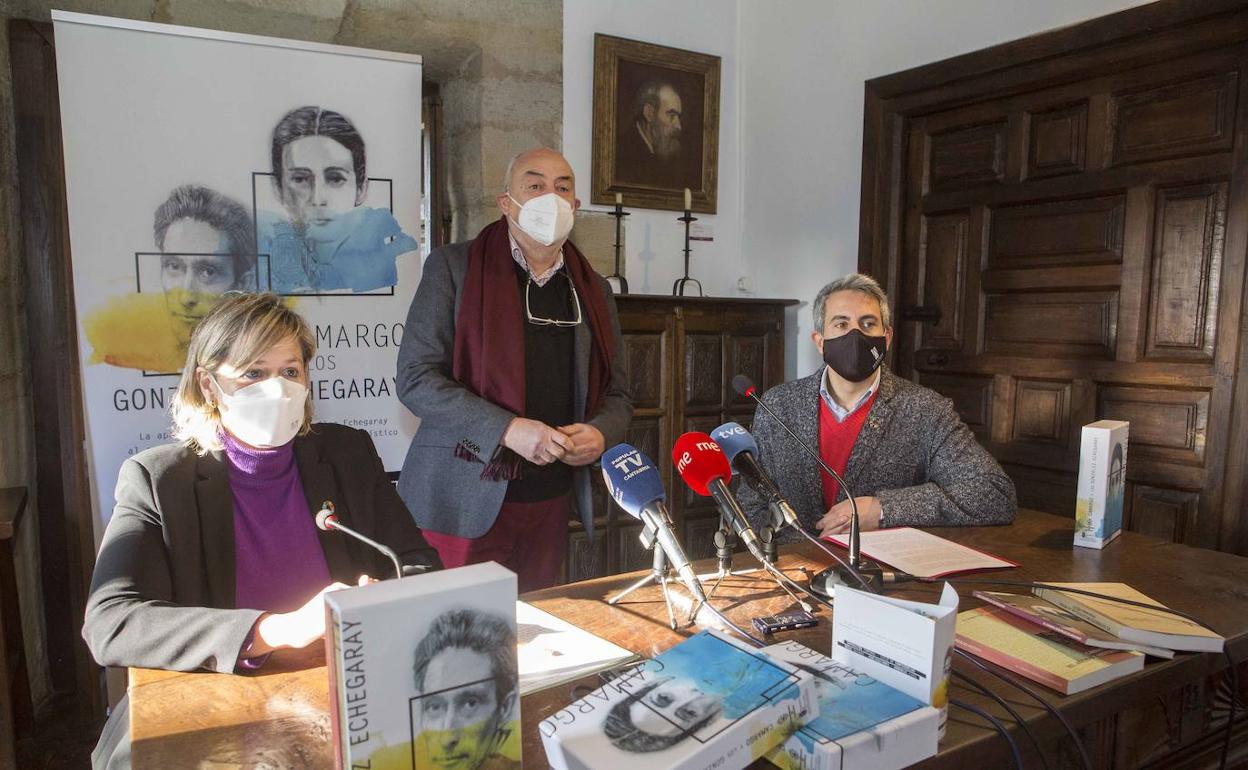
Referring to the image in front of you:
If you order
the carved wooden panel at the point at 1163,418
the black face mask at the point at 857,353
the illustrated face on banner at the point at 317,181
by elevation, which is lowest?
the carved wooden panel at the point at 1163,418

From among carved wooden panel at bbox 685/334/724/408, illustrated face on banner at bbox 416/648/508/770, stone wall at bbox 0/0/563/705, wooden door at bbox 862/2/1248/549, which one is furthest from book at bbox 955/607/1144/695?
stone wall at bbox 0/0/563/705

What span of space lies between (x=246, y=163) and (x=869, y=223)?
2387 mm

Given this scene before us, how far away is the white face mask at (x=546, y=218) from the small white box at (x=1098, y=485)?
134 cm

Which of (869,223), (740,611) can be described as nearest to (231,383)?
(740,611)

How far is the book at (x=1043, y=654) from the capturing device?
111 centimetres

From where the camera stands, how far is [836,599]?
105 cm

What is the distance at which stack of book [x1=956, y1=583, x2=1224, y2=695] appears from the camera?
1.13m

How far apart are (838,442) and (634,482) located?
42.9 inches

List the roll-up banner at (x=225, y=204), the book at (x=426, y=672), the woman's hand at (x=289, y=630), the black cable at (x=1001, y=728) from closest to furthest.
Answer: the book at (x=426, y=672) < the black cable at (x=1001, y=728) < the woman's hand at (x=289, y=630) < the roll-up banner at (x=225, y=204)

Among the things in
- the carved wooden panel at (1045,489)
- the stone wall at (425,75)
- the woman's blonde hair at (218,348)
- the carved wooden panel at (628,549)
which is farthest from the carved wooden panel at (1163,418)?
the woman's blonde hair at (218,348)

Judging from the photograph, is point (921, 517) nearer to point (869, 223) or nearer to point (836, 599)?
point (836, 599)

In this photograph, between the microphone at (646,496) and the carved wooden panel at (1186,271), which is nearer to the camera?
the microphone at (646,496)

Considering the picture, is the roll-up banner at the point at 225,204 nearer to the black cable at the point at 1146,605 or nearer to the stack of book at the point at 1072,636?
the black cable at the point at 1146,605

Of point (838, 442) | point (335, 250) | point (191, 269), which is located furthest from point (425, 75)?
point (838, 442)
